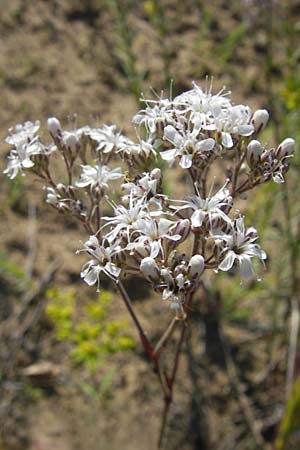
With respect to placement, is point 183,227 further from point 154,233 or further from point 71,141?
point 71,141

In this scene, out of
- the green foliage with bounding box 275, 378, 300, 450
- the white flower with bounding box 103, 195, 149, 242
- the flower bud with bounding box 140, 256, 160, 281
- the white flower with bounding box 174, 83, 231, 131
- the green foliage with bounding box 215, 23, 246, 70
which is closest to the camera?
the flower bud with bounding box 140, 256, 160, 281

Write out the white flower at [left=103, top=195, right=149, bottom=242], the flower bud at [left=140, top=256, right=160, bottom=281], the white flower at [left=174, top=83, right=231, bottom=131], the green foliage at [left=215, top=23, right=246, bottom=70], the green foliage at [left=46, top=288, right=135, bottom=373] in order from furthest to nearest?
the green foliage at [left=215, top=23, right=246, bottom=70]
the green foliage at [left=46, top=288, right=135, bottom=373]
the white flower at [left=174, top=83, right=231, bottom=131]
the white flower at [left=103, top=195, right=149, bottom=242]
the flower bud at [left=140, top=256, right=160, bottom=281]

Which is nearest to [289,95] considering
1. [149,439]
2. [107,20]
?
[149,439]

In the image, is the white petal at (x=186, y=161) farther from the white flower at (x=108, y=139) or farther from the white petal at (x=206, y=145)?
the white flower at (x=108, y=139)

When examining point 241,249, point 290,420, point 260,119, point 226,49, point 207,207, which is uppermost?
point 226,49

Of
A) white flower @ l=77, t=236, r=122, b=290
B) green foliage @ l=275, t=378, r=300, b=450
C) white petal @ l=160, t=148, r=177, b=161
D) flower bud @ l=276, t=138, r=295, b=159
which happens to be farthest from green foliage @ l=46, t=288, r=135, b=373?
flower bud @ l=276, t=138, r=295, b=159

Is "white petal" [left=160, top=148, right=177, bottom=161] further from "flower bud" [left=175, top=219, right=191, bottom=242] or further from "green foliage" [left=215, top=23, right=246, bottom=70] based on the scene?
"green foliage" [left=215, top=23, right=246, bottom=70]

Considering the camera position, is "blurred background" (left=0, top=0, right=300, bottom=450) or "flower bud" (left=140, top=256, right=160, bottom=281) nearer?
"flower bud" (left=140, top=256, right=160, bottom=281)

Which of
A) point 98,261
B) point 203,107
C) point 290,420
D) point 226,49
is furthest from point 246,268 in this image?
point 226,49
